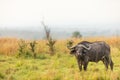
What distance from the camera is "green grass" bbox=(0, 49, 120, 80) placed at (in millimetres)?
11531

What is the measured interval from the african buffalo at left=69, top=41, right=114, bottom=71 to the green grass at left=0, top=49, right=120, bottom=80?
33 cm

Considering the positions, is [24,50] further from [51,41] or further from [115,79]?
[115,79]

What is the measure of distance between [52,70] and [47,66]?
2.18 m

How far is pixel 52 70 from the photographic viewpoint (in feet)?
42.4

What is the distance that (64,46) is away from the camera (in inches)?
858

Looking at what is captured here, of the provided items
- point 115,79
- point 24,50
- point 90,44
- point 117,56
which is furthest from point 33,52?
point 115,79

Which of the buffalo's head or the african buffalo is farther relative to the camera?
the african buffalo

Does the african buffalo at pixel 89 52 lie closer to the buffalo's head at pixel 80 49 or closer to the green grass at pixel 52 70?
the buffalo's head at pixel 80 49

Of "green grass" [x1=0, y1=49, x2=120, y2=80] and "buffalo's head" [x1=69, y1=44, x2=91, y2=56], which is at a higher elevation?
"buffalo's head" [x1=69, y1=44, x2=91, y2=56]

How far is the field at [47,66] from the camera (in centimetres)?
1167

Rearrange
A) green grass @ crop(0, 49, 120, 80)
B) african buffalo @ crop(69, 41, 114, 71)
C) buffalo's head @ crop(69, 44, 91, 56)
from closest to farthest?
green grass @ crop(0, 49, 120, 80) < buffalo's head @ crop(69, 44, 91, 56) < african buffalo @ crop(69, 41, 114, 71)

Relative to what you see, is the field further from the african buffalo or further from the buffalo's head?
the buffalo's head

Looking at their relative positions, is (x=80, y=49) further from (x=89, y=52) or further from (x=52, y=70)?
(x=52, y=70)

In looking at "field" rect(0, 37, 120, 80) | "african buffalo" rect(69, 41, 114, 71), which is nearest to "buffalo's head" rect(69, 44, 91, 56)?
"african buffalo" rect(69, 41, 114, 71)
